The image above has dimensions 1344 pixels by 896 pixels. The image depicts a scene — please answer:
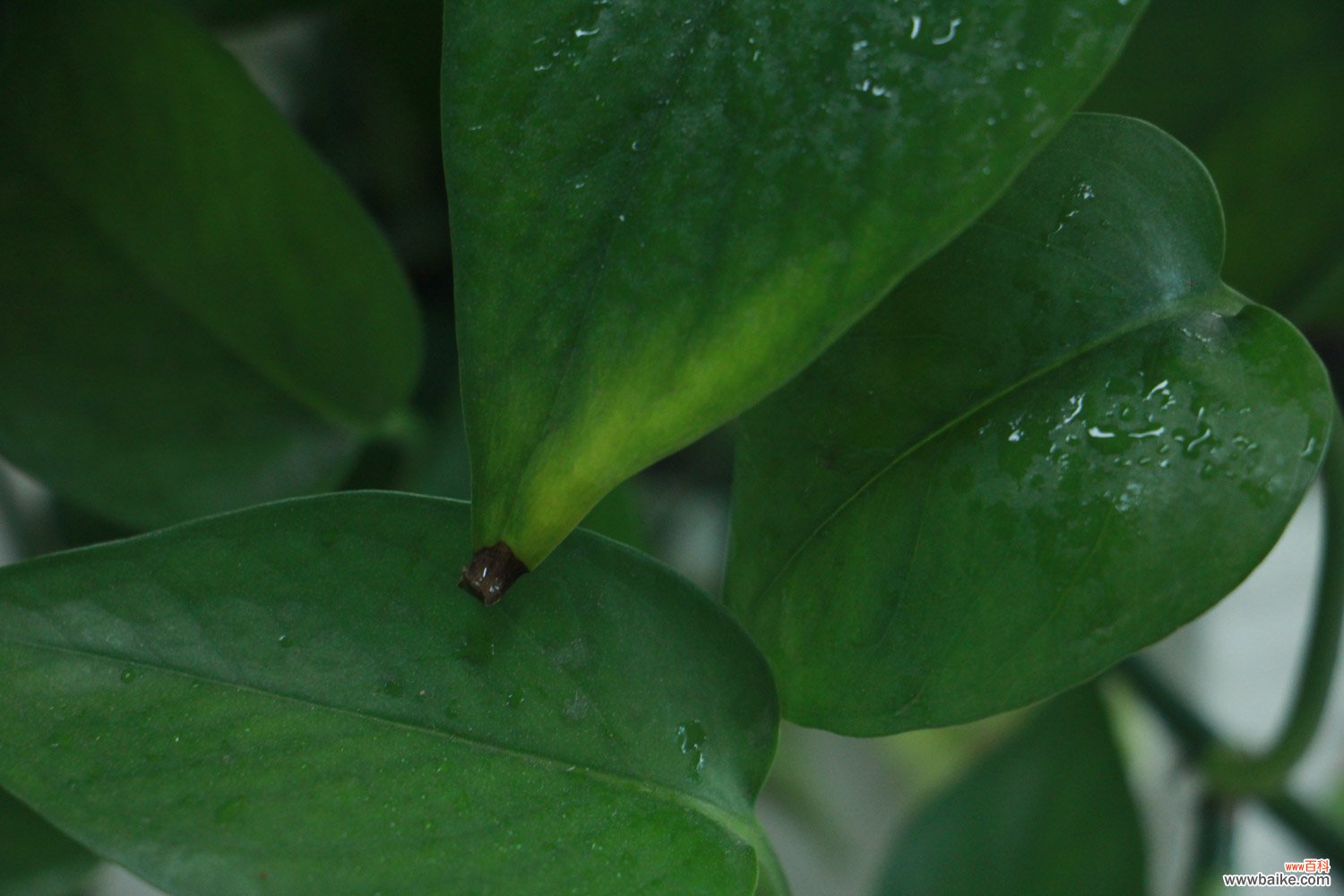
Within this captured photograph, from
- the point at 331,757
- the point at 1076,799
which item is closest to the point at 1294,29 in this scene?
the point at 1076,799

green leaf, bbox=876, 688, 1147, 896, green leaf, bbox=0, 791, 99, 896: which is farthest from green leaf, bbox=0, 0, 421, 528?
green leaf, bbox=876, 688, 1147, 896

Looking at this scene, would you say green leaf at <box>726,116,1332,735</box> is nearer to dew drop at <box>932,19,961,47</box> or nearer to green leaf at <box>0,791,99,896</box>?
dew drop at <box>932,19,961,47</box>

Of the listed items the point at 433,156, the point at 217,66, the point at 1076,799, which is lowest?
the point at 1076,799

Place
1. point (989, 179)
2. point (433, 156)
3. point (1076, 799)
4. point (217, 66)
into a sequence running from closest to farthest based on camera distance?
1. point (989, 179)
2. point (217, 66)
3. point (1076, 799)
4. point (433, 156)

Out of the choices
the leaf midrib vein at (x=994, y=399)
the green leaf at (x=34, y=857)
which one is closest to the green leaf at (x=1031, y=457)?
the leaf midrib vein at (x=994, y=399)

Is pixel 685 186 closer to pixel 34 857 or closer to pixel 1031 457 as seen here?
pixel 1031 457

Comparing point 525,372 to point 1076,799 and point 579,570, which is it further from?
point 1076,799

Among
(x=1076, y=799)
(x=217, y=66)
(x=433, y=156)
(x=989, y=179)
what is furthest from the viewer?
(x=433, y=156)

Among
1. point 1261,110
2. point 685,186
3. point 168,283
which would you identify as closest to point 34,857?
point 168,283
